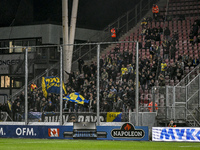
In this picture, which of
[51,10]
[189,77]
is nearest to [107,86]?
[189,77]

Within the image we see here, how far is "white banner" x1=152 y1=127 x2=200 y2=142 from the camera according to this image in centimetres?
2256

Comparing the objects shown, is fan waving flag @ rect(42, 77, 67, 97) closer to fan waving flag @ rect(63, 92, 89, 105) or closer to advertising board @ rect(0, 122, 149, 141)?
fan waving flag @ rect(63, 92, 89, 105)

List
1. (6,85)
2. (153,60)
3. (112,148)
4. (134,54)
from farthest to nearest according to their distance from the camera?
(6,85)
(153,60)
(134,54)
(112,148)

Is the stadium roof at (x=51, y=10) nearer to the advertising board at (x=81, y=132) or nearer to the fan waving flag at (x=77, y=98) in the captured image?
the advertising board at (x=81, y=132)

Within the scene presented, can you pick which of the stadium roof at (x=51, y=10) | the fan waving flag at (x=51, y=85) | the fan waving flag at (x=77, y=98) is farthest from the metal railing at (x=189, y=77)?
the stadium roof at (x=51, y=10)

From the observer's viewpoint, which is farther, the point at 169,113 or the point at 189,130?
the point at 169,113

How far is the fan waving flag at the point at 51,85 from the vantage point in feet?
78.9

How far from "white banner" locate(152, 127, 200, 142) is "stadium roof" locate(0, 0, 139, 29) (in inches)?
976

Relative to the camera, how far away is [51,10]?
1859 inches

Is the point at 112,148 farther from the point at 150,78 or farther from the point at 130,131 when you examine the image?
the point at 150,78

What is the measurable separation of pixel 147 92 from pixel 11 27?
1001 inches

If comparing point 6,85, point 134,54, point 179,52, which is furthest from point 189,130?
point 6,85

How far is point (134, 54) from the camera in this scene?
76.0ft

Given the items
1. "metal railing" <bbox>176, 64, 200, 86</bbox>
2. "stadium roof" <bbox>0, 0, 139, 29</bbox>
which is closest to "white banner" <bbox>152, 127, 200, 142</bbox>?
"metal railing" <bbox>176, 64, 200, 86</bbox>
